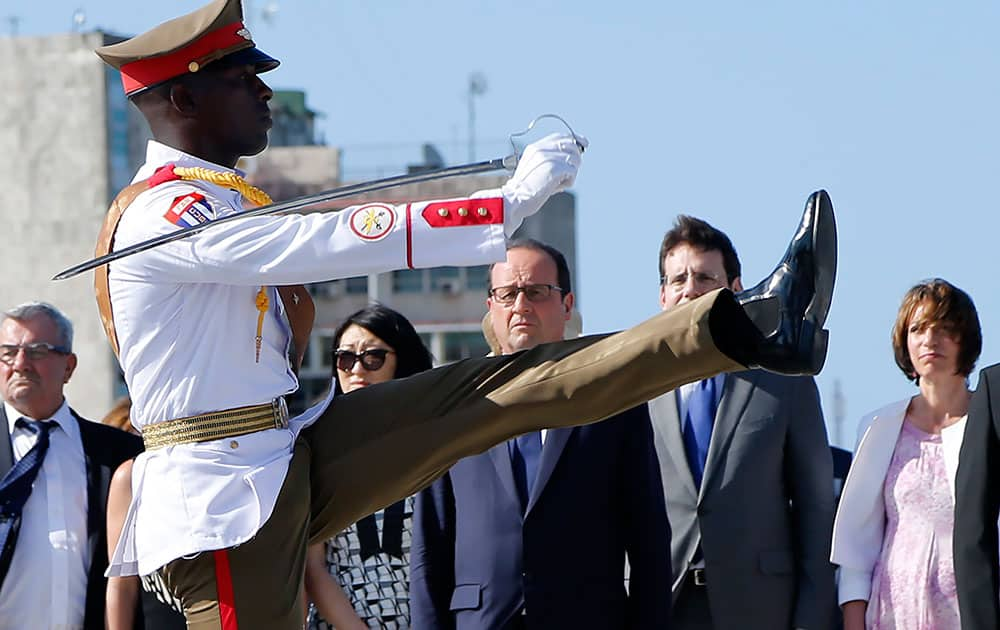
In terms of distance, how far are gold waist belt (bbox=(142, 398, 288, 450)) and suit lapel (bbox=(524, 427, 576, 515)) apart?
1390 millimetres

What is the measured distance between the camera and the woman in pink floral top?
733 cm

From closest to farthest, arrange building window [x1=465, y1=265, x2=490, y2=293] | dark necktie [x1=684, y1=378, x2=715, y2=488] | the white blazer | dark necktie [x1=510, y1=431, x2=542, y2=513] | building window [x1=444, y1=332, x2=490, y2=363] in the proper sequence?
1. dark necktie [x1=510, y1=431, x2=542, y2=513]
2. the white blazer
3. dark necktie [x1=684, y1=378, x2=715, y2=488]
4. building window [x1=444, y1=332, x2=490, y2=363]
5. building window [x1=465, y1=265, x2=490, y2=293]

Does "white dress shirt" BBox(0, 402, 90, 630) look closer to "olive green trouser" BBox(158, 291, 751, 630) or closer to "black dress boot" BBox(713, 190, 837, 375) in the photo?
"olive green trouser" BBox(158, 291, 751, 630)

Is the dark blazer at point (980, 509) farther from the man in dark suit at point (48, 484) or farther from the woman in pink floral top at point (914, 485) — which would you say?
the man in dark suit at point (48, 484)

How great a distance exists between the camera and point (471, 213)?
565 cm

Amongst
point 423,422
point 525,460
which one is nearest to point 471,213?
point 423,422

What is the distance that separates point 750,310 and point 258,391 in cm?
138

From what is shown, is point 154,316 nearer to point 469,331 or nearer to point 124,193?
point 124,193

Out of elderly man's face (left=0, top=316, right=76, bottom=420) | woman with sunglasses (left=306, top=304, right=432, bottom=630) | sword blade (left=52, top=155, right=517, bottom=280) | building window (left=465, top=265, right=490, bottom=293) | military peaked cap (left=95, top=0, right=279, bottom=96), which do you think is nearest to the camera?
sword blade (left=52, top=155, right=517, bottom=280)

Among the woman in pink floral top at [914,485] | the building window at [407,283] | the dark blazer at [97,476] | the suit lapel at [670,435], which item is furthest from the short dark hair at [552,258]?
the building window at [407,283]

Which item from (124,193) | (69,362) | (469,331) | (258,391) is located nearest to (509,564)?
(258,391)

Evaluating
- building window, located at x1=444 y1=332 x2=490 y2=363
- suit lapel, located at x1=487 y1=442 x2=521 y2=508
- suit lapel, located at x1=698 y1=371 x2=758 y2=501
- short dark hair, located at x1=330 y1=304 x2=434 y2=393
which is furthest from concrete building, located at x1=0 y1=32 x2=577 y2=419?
suit lapel, located at x1=487 y1=442 x2=521 y2=508

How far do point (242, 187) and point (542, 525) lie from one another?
66.0 inches

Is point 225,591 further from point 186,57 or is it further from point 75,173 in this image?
point 75,173
